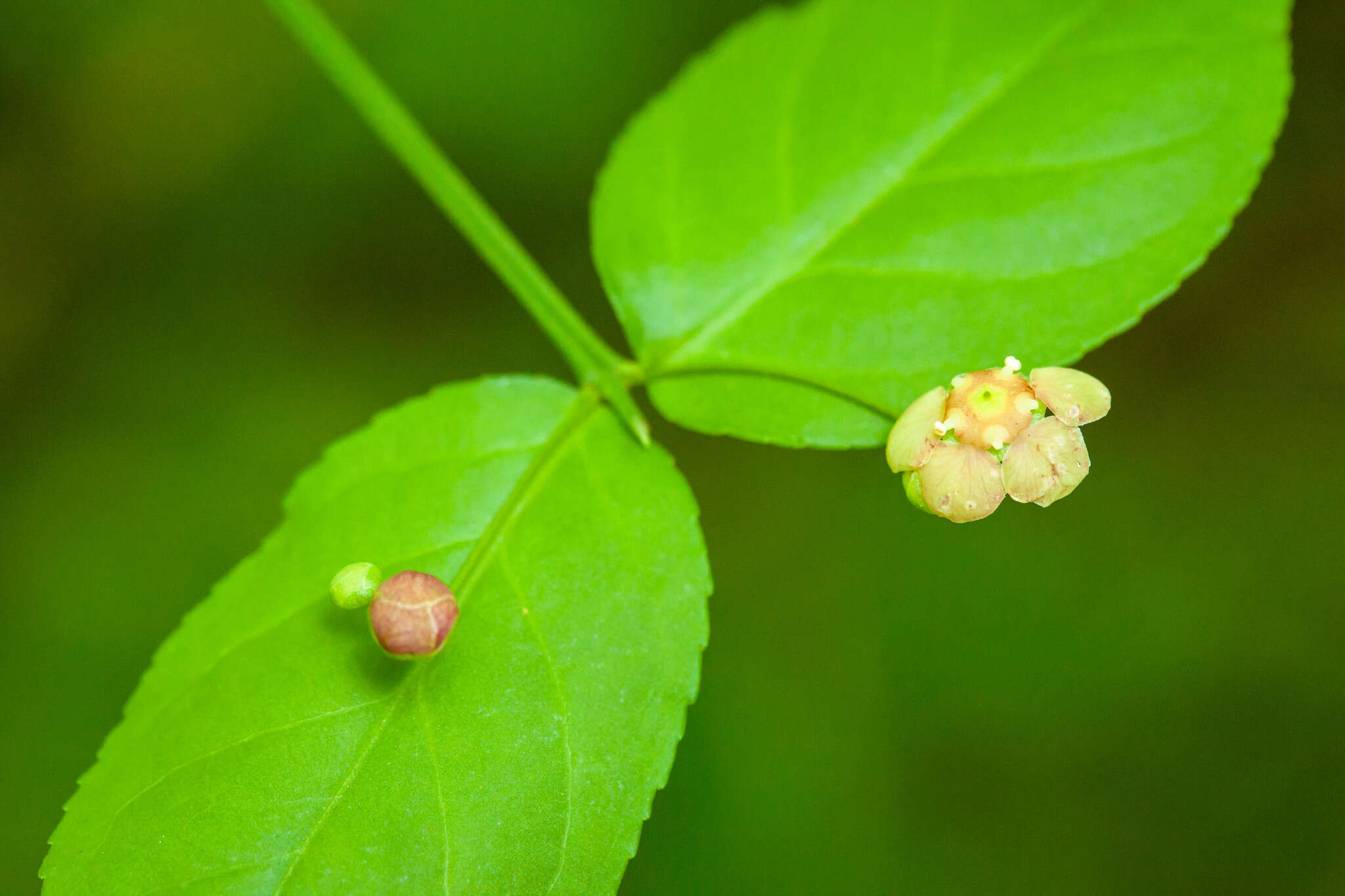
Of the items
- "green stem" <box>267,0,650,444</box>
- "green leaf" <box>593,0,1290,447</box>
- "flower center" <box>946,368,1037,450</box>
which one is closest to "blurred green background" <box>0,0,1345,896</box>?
"green stem" <box>267,0,650,444</box>

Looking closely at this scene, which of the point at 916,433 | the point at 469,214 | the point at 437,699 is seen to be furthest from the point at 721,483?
the point at 437,699

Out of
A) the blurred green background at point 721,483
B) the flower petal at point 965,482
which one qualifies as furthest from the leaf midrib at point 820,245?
the blurred green background at point 721,483

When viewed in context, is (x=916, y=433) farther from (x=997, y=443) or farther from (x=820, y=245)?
(x=820, y=245)

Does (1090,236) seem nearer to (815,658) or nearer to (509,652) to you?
(509,652)

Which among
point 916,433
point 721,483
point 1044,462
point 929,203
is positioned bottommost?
point 721,483

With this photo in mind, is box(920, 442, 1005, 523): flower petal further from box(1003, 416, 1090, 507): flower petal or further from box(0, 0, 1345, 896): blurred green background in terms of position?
box(0, 0, 1345, 896): blurred green background

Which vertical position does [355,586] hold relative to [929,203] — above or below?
above
